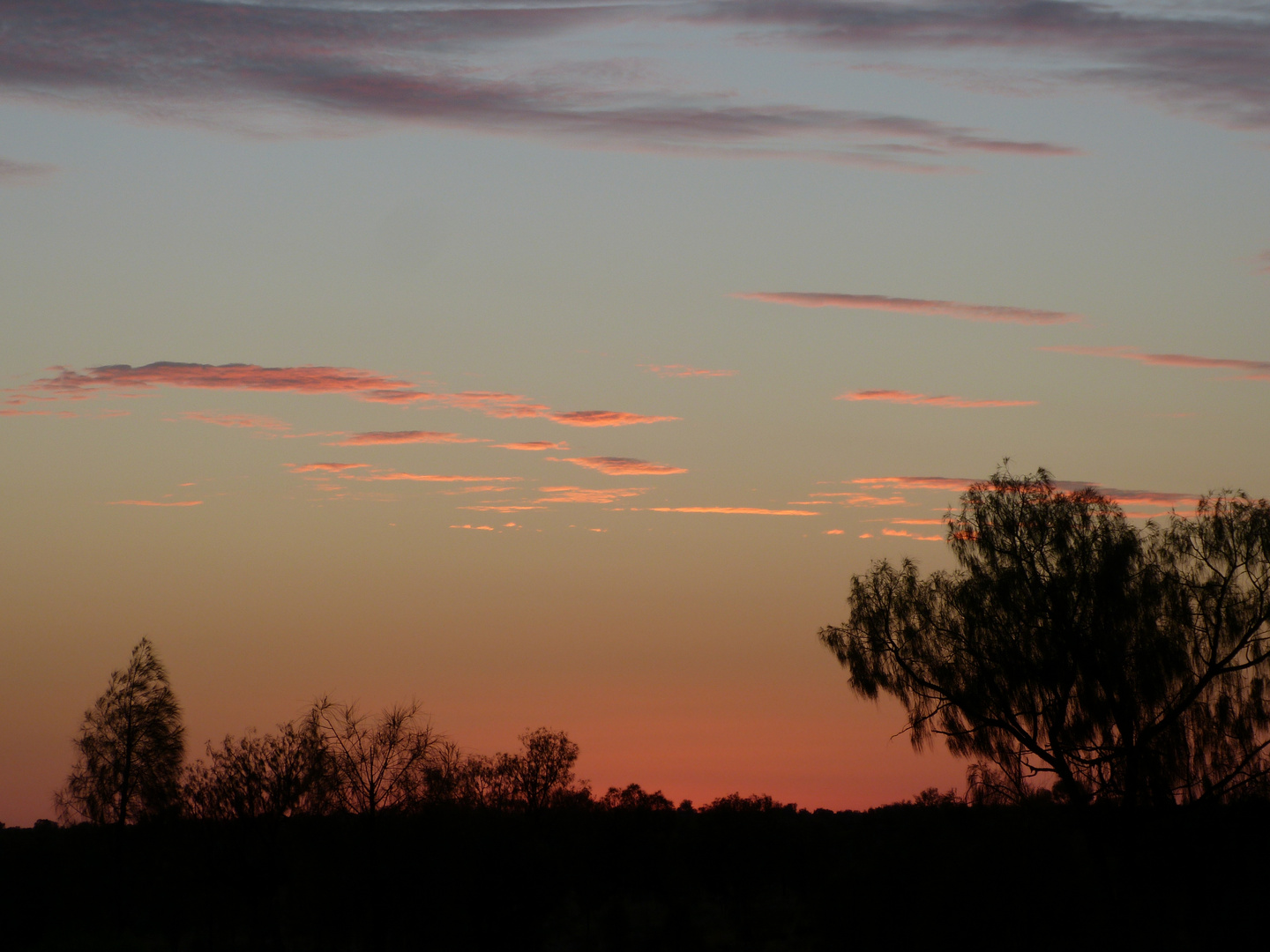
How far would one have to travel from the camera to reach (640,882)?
245ft

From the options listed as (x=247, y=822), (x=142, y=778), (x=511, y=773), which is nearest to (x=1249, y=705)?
(x=247, y=822)

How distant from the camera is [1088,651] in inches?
1401

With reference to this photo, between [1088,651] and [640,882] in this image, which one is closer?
[1088,651]

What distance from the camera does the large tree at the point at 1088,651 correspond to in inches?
1382

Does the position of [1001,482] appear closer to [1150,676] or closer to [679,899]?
[1150,676]

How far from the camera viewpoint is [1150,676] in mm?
35156

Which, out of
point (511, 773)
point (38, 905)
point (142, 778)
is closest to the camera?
point (38, 905)

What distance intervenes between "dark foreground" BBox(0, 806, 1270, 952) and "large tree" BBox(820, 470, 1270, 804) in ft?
4.57

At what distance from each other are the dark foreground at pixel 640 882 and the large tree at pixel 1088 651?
4.57 feet

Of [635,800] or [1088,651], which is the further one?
[635,800]

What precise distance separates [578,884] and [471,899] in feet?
84.8

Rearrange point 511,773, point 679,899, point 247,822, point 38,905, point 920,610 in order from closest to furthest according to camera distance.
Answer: point 920,610 < point 247,822 < point 38,905 < point 679,899 < point 511,773

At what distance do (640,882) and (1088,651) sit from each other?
44498 mm

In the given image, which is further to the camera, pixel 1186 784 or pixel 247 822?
pixel 247 822
